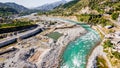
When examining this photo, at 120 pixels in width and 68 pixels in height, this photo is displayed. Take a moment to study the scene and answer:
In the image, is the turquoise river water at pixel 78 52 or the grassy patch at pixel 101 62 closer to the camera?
the grassy patch at pixel 101 62

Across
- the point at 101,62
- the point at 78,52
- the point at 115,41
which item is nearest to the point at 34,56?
the point at 78,52

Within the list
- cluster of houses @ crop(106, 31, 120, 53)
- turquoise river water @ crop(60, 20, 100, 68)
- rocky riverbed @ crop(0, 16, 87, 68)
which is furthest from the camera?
cluster of houses @ crop(106, 31, 120, 53)

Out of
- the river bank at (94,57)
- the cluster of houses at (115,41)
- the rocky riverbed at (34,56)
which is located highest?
the cluster of houses at (115,41)

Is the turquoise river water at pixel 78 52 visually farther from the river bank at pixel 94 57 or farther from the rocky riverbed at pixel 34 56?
the rocky riverbed at pixel 34 56

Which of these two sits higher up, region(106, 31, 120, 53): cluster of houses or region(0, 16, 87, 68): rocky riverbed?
region(106, 31, 120, 53): cluster of houses

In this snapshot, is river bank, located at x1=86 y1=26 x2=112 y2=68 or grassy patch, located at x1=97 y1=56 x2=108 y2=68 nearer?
Answer: grassy patch, located at x1=97 y1=56 x2=108 y2=68

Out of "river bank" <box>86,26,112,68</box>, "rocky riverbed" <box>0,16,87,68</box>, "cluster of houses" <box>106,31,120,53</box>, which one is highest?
"cluster of houses" <box>106,31,120,53</box>

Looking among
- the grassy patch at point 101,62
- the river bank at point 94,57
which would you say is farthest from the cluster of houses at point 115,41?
the grassy patch at point 101,62

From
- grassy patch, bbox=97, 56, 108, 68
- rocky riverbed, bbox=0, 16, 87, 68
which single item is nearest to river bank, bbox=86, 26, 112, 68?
grassy patch, bbox=97, 56, 108, 68

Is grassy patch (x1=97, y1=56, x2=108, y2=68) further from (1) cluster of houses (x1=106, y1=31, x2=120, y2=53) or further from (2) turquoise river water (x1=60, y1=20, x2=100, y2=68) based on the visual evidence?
(1) cluster of houses (x1=106, y1=31, x2=120, y2=53)

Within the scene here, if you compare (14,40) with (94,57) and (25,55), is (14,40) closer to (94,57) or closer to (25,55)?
(25,55)

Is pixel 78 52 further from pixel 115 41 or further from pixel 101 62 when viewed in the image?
pixel 101 62
